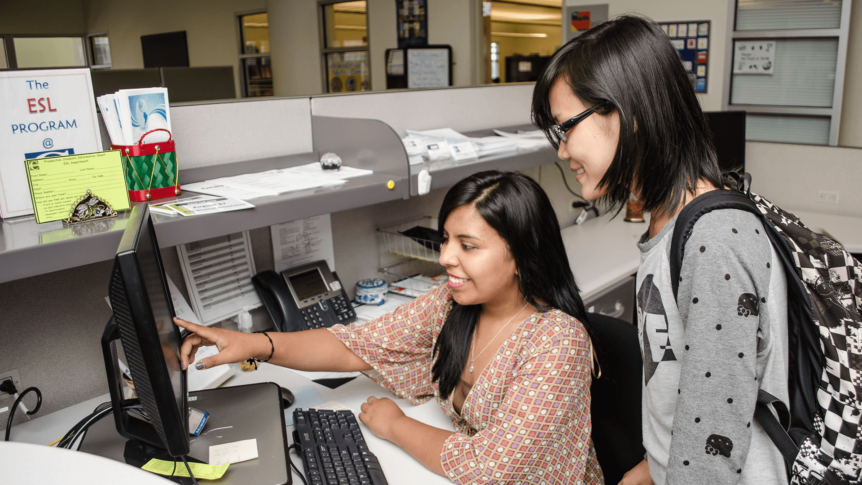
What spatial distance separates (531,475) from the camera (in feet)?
3.54

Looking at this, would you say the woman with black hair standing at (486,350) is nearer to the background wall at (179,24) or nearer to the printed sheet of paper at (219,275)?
the printed sheet of paper at (219,275)

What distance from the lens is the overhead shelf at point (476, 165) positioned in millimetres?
1513

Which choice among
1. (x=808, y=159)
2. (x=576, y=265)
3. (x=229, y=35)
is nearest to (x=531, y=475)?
(x=576, y=265)

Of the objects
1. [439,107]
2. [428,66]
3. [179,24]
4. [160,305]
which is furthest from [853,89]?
[179,24]

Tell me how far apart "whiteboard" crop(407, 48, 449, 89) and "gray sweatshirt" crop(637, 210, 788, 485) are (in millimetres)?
4927

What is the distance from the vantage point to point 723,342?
80cm

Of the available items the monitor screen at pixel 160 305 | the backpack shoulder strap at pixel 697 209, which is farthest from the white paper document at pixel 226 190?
the backpack shoulder strap at pixel 697 209

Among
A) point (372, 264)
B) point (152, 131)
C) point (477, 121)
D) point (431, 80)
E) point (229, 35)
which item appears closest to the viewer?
point (152, 131)

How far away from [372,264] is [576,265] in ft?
2.61

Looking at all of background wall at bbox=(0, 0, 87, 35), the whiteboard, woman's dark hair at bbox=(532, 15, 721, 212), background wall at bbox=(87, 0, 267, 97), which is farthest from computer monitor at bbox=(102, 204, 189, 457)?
background wall at bbox=(0, 0, 87, 35)

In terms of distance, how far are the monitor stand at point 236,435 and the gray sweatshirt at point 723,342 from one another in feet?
2.06

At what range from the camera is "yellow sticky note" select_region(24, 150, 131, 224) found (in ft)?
3.28

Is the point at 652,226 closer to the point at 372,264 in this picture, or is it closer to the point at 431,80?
the point at 372,264

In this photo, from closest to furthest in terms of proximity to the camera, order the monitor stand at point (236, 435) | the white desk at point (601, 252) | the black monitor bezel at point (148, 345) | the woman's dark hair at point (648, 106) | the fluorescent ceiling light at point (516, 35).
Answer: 1. the black monitor bezel at point (148, 345)
2. the woman's dark hair at point (648, 106)
3. the monitor stand at point (236, 435)
4. the white desk at point (601, 252)
5. the fluorescent ceiling light at point (516, 35)
